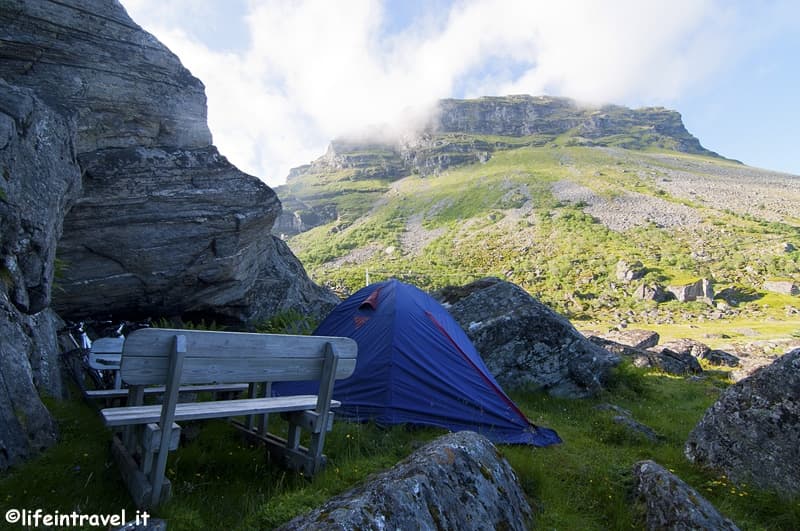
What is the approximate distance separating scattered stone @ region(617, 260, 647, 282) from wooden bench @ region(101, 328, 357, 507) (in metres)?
49.0

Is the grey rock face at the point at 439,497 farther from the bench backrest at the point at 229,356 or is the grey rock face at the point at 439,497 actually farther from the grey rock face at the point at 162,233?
the grey rock face at the point at 162,233

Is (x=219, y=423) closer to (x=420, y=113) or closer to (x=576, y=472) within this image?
(x=576, y=472)

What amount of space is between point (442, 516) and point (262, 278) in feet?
38.1

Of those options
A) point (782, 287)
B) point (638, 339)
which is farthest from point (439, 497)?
point (782, 287)

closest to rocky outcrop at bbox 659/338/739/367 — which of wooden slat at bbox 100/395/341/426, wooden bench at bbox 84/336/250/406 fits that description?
wooden bench at bbox 84/336/250/406

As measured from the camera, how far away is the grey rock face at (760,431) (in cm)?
546

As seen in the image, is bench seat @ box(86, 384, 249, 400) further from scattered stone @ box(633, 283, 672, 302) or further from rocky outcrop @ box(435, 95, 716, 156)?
rocky outcrop @ box(435, 95, 716, 156)

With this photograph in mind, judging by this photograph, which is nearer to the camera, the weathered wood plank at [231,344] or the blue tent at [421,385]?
the weathered wood plank at [231,344]

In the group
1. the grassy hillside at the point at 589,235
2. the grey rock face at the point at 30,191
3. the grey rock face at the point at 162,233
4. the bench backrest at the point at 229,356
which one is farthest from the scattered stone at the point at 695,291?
the grey rock face at the point at 30,191

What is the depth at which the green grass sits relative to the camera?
4008 mm

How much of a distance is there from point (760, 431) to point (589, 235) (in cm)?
6083

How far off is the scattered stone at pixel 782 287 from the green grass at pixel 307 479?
46.1 metres

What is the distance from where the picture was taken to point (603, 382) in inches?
435

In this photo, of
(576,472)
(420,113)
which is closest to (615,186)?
(576,472)
